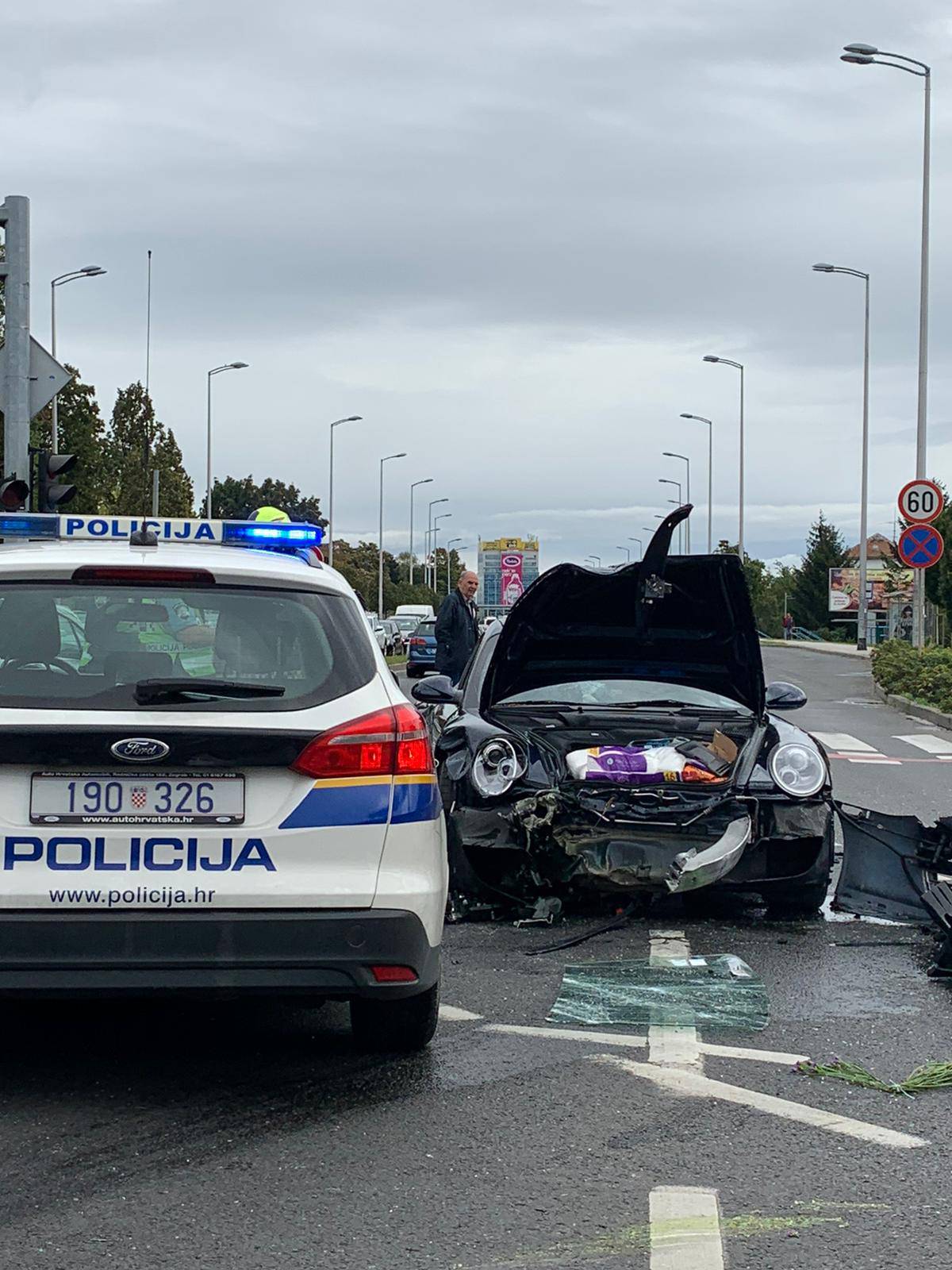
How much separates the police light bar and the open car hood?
1.77 m

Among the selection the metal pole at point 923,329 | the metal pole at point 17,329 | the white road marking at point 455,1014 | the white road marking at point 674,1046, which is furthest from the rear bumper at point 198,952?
the metal pole at point 923,329

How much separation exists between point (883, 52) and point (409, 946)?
29.3 m

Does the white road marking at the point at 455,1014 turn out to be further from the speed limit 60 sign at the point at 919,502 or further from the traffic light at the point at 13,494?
the speed limit 60 sign at the point at 919,502

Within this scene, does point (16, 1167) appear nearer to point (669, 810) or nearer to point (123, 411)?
point (669, 810)

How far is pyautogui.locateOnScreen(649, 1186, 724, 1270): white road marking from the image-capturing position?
3729 mm

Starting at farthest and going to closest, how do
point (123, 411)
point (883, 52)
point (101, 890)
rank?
point (123, 411)
point (883, 52)
point (101, 890)

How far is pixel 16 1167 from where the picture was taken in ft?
14.1

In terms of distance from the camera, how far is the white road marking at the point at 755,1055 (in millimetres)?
5430

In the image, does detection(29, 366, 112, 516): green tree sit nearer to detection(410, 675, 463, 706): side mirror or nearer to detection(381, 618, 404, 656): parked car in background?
detection(381, 618, 404, 656): parked car in background

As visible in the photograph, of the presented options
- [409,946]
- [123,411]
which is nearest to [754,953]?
[409,946]

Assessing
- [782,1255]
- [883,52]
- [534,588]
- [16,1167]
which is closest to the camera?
[782,1255]

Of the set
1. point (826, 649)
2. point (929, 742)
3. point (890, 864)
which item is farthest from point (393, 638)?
point (890, 864)

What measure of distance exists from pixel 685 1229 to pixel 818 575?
103 metres

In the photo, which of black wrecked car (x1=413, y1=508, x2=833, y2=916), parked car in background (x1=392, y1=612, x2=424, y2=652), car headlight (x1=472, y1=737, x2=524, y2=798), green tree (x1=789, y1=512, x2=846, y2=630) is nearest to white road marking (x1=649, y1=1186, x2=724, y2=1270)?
black wrecked car (x1=413, y1=508, x2=833, y2=916)
